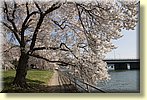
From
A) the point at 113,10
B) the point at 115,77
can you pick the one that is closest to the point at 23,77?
the point at 115,77

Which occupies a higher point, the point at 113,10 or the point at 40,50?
the point at 113,10

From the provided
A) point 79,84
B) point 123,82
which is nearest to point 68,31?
point 79,84

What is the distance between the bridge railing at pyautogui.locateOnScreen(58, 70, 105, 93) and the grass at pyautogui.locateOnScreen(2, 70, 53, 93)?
100 mm

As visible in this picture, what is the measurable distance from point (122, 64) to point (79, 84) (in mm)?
311

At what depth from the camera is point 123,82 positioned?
220cm

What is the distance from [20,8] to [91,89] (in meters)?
0.71

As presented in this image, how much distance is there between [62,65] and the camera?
88.6 inches

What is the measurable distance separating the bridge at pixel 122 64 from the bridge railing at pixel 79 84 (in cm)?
17

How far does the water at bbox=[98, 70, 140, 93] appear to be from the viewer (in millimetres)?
2189

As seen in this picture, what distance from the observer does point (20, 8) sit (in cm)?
227

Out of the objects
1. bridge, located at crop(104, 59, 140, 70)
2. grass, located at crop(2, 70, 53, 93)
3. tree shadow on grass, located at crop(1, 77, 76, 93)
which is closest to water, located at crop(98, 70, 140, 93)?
bridge, located at crop(104, 59, 140, 70)

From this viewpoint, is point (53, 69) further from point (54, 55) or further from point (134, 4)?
point (134, 4)

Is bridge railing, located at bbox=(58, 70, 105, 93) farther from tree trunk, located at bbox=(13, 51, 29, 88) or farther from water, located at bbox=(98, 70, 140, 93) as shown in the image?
tree trunk, located at bbox=(13, 51, 29, 88)

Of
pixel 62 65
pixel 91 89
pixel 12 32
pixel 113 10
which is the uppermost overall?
pixel 113 10
